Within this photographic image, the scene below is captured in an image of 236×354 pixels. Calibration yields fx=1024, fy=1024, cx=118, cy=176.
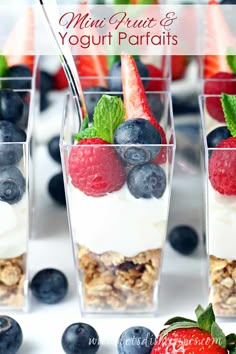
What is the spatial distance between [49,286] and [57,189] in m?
0.28

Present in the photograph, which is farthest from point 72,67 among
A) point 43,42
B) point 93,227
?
point 93,227

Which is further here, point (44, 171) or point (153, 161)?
point (44, 171)

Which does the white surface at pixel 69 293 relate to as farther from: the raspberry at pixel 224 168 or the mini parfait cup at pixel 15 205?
the raspberry at pixel 224 168

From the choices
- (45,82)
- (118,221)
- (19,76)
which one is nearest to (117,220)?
(118,221)

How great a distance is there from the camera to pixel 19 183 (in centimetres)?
147

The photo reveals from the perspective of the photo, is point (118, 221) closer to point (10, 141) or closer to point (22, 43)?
point (10, 141)

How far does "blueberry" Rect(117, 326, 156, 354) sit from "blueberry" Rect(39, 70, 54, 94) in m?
0.76

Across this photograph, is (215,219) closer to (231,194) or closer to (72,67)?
(231,194)

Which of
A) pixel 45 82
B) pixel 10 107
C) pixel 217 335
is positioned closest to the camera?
pixel 217 335

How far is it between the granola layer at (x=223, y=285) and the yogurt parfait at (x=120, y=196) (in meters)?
0.08

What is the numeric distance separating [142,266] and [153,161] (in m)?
0.17

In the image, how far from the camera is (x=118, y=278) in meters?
1.53

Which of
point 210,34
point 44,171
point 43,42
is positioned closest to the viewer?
point 43,42

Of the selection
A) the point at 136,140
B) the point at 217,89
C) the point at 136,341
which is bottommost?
the point at 136,341
